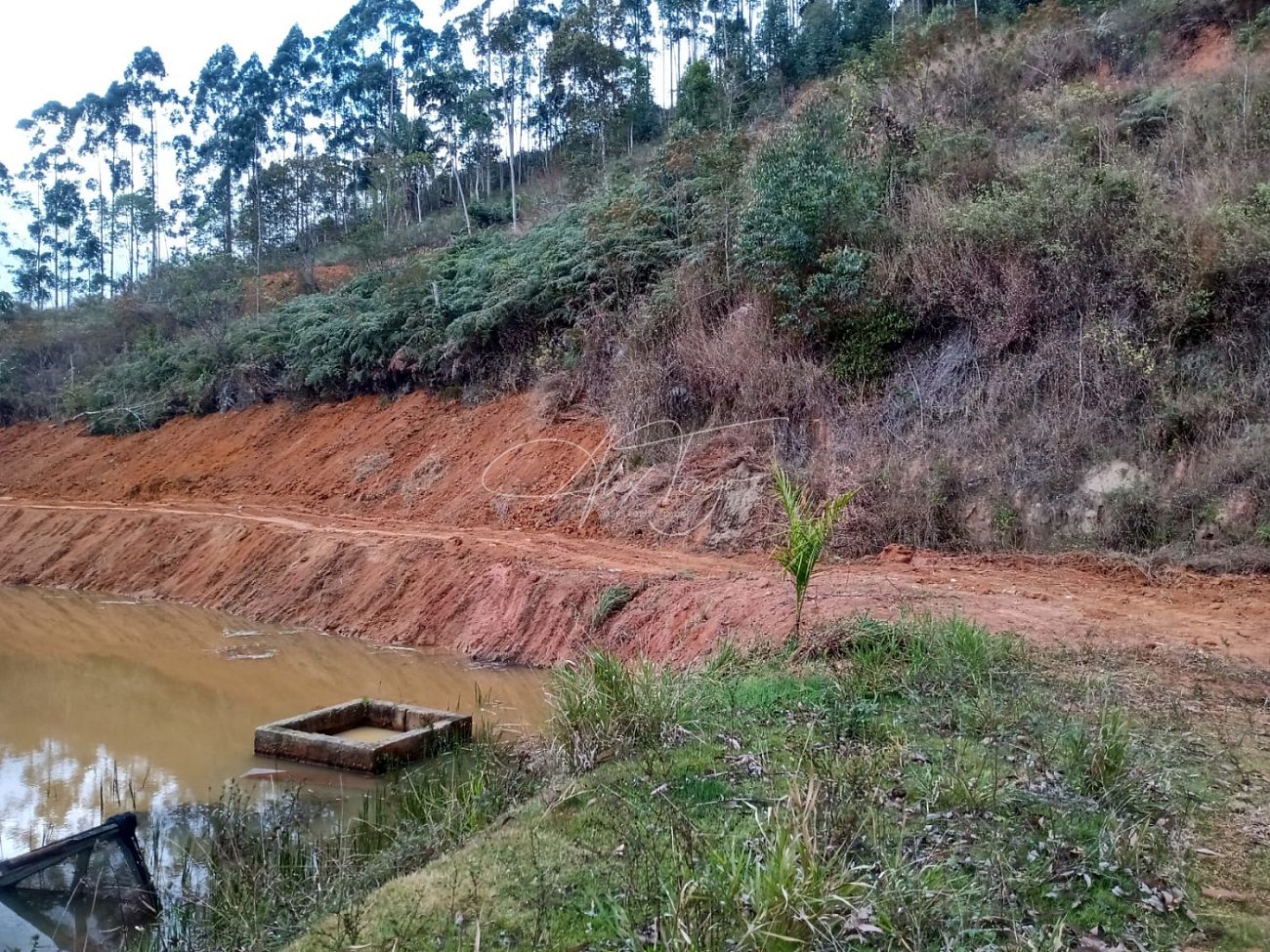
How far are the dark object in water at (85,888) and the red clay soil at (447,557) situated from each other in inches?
211

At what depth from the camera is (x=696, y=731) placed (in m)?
6.26

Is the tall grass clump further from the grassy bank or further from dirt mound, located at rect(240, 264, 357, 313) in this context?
dirt mound, located at rect(240, 264, 357, 313)

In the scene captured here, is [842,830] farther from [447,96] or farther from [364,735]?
[447,96]

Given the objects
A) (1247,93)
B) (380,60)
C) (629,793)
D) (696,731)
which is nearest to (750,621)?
(696,731)

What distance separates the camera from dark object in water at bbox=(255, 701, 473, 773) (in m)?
8.82

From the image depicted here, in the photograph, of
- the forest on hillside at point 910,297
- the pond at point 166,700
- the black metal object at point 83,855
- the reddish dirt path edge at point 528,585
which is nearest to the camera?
the black metal object at point 83,855

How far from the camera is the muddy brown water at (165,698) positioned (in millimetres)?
8594

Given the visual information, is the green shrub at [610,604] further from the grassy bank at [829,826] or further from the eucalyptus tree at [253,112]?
the eucalyptus tree at [253,112]

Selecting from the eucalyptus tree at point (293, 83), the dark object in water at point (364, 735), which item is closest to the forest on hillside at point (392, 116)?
the eucalyptus tree at point (293, 83)

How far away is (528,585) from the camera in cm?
1363
